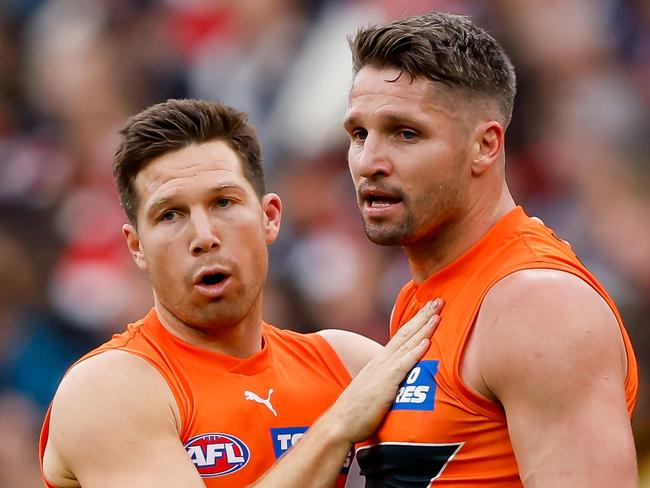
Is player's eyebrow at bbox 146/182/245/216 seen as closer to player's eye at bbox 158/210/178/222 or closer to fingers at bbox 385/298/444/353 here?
player's eye at bbox 158/210/178/222

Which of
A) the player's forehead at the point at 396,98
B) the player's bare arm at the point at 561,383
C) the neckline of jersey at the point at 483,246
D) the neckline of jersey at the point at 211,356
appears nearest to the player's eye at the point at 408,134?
the player's forehead at the point at 396,98

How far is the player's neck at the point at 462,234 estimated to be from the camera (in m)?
4.23

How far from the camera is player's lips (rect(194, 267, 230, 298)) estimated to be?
14.8 ft

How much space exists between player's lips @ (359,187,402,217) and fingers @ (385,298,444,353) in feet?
1.17

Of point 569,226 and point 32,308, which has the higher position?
point 32,308

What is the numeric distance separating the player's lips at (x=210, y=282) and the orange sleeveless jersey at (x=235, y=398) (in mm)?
266

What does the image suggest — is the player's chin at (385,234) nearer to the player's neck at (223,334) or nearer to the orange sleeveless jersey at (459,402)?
the orange sleeveless jersey at (459,402)

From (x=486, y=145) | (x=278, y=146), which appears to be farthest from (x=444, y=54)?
(x=278, y=146)

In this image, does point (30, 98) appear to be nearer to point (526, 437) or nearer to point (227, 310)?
point (227, 310)

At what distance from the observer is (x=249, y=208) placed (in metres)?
4.72

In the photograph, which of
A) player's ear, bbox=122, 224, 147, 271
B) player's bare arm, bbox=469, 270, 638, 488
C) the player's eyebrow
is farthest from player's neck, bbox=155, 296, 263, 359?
player's bare arm, bbox=469, 270, 638, 488

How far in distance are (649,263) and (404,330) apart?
3.37 m

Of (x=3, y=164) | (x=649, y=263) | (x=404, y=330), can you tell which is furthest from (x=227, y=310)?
(x=3, y=164)

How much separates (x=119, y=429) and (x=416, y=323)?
3.61ft
